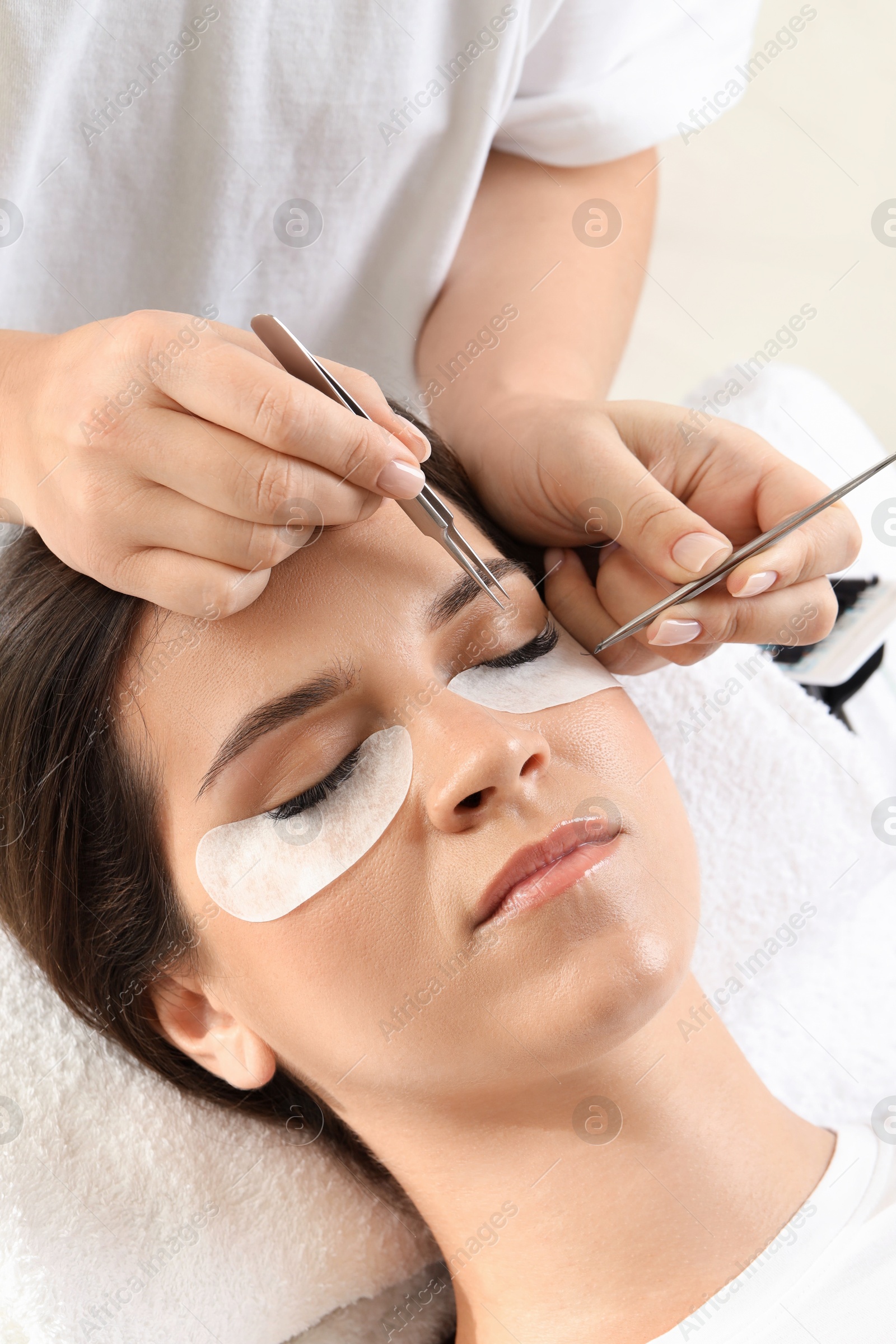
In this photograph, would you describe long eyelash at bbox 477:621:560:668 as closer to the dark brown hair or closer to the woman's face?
the woman's face

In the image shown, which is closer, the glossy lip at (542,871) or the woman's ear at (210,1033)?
the glossy lip at (542,871)

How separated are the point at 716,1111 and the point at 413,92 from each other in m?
1.21

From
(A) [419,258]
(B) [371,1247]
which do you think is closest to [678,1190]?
(B) [371,1247]

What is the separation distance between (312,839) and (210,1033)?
0.35 metres

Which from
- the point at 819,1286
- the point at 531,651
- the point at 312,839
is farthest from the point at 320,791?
the point at 819,1286

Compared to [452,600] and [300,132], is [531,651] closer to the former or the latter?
[452,600]

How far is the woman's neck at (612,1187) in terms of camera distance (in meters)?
1.05

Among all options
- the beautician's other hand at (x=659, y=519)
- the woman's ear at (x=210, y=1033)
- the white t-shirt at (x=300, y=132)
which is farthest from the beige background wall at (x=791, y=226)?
the woman's ear at (x=210, y=1033)

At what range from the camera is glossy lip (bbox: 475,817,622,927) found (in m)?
0.92

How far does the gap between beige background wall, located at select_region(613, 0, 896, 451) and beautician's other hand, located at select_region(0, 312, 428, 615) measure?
1.56m

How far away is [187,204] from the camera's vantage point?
1.26 m

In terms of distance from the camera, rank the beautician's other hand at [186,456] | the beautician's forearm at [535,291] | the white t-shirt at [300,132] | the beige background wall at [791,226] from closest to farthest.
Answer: the beautician's other hand at [186,456]
the white t-shirt at [300,132]
the beautician's forearm at [535,291]
the beige background wall at [791,226]

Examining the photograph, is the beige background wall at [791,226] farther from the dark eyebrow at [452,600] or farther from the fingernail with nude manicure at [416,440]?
the fingernail with nude manicure at [416,440]

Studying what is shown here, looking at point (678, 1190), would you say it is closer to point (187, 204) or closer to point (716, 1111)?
point (716, 1111)
